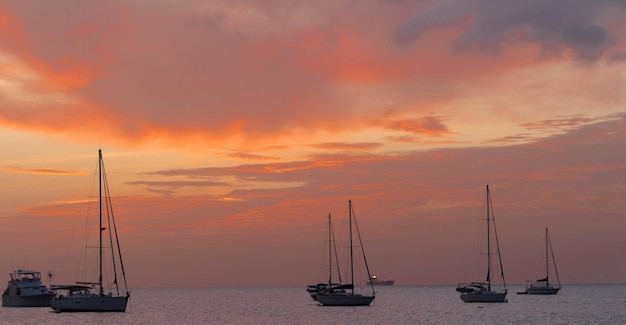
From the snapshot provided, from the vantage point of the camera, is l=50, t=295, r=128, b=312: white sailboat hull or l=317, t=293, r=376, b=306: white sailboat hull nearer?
l=50, t=295, r=128, b=312: white sailboat hull

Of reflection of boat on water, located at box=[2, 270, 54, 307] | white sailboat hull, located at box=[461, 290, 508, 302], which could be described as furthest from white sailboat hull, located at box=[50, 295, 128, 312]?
white sailboat hull, located at box=[461, 290, 508, 302]

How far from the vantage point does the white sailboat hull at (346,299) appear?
150 metres

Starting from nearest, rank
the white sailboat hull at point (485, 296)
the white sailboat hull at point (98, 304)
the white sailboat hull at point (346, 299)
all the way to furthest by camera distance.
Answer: the white sailboat hull at point (98, 304) < the white sailboat hull at point (346, 299) < the white sailboat hull at point (485, 296)

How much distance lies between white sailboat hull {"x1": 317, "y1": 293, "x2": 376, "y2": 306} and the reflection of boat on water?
50.2 metres

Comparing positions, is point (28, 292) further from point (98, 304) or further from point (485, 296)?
point (485, 296)

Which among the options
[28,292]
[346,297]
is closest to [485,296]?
[346,297]

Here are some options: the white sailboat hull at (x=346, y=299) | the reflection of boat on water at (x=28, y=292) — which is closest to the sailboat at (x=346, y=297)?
the white sailboat hull at (x=346, y=299)

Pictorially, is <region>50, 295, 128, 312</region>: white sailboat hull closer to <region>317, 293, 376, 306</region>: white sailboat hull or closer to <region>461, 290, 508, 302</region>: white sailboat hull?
<region>317, 293, 376, 306</region>: white sailboat hull

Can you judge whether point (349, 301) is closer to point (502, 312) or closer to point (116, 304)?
point (502, 312)

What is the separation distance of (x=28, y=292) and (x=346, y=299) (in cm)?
5820

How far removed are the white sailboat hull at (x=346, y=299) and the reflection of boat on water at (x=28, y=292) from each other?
1975 inches

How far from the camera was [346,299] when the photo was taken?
150875 mm

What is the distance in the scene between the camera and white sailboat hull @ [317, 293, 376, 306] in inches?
5901

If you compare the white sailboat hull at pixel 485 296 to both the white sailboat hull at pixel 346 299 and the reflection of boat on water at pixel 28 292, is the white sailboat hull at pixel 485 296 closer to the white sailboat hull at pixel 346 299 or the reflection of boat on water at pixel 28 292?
the white sailboat hull at pixel 346 299
